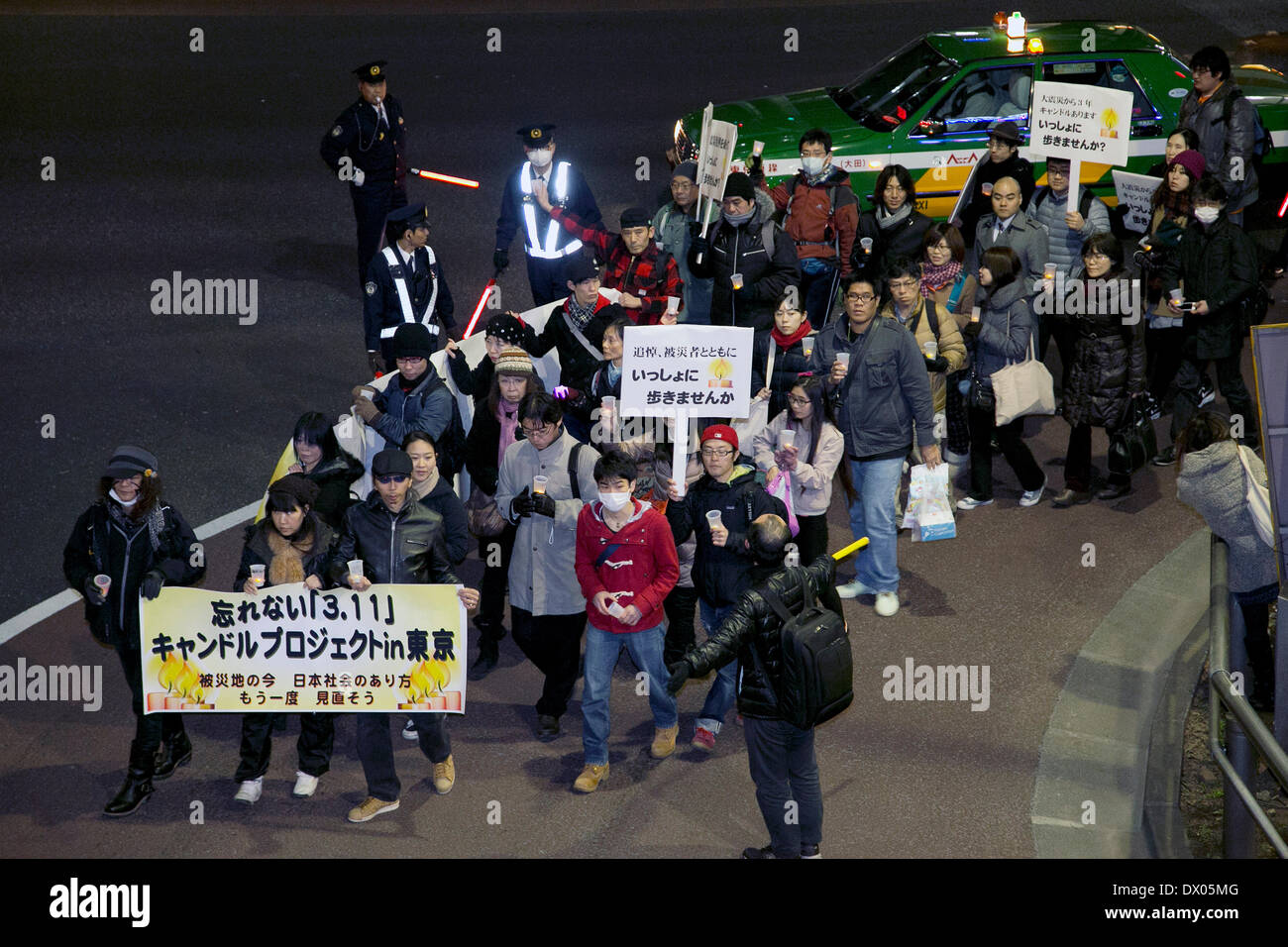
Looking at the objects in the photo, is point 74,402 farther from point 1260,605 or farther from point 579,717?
point 1260,605

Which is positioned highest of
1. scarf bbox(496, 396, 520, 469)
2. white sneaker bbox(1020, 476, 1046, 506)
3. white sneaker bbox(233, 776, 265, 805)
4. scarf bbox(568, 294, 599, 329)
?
scarf bbox(568, 294, 599, 329)

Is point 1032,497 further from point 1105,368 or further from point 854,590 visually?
point 854,590

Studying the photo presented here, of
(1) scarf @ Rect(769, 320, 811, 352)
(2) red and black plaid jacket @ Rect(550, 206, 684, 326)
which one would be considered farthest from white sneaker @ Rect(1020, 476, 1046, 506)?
(2) red and black plaid jacket @ Rect(550, 206, 684, 326)

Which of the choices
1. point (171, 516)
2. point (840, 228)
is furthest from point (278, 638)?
point (840, 228)

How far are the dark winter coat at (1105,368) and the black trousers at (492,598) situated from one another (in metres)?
4.44

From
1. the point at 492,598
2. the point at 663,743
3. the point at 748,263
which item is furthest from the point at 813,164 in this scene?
the point at 663,743

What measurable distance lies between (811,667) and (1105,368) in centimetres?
492

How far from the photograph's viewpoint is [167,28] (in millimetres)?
24688

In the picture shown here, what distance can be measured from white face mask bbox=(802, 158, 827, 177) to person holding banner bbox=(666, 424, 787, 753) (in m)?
4.94

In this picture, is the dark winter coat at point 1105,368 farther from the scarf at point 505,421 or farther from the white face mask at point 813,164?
the scarf at point 505,421

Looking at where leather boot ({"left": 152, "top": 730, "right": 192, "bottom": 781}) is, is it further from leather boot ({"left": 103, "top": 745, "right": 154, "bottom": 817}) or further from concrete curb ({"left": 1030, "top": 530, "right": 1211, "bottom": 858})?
concrete curb ({"left": 1030, "top": 530, "right": 1211, "bottom": 858})

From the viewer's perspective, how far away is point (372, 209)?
15.0 meters

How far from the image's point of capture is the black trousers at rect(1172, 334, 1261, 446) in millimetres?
12008

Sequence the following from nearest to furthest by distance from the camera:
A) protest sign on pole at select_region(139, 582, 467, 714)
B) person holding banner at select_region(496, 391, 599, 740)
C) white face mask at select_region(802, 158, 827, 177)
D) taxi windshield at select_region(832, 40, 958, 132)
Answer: protest sign on pole at select_region(139, 582, 467, 714), person holding banner at select_region(496, 391, 599, 740), white face mask at select_region(802, 158, 827, 177), taxi windshield at select_region(832, 40, 958, 132)
